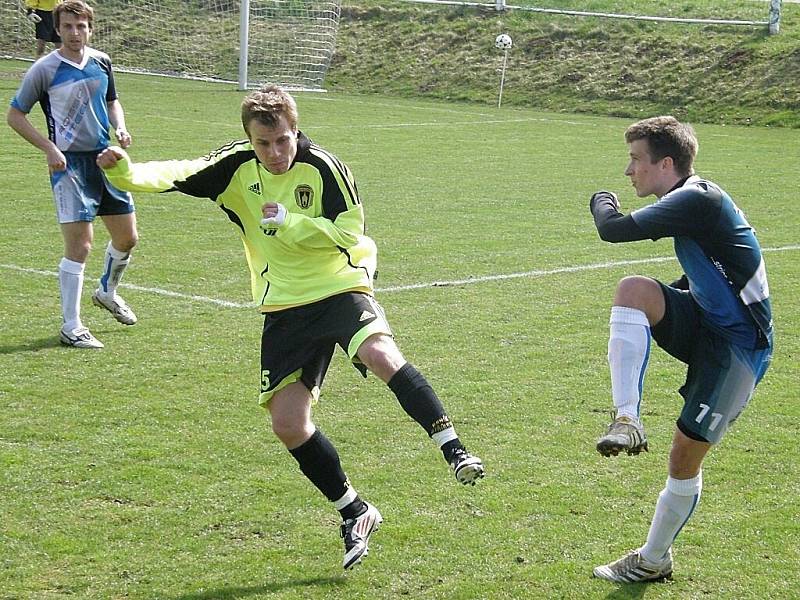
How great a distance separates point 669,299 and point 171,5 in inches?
1083

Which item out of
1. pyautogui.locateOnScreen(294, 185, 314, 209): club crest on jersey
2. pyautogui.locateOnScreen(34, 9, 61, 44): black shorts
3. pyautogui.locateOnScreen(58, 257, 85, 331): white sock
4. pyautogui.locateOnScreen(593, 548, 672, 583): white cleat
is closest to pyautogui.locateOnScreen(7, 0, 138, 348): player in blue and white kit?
pyautogui.locateOnScreen(58, 257, 85, 331): white sock

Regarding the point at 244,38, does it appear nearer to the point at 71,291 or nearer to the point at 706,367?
the point at 71,291

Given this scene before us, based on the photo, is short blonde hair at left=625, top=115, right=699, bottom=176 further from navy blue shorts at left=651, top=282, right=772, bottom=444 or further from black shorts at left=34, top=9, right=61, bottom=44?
black shorts at left=34, top=9, right=61, bottom=44

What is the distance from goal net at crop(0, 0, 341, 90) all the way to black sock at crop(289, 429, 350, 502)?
24.4 metres

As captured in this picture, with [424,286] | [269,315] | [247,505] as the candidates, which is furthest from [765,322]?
[424,286]

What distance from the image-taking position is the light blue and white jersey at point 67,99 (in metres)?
8.34

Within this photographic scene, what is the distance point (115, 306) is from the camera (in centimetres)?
873

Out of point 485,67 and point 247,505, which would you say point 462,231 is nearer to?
point 247,505

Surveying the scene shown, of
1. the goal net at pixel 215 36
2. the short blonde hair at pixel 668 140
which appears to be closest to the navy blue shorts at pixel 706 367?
the short blonde hair at pixel 668 140

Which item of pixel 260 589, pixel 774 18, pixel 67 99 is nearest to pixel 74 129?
pixel 67 99

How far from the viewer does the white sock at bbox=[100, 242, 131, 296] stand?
28.5 feet

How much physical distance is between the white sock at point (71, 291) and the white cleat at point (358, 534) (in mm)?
3940

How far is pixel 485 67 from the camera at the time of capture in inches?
1220

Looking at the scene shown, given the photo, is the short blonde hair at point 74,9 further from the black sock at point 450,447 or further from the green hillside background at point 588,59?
the green hillside background at point 588,59
